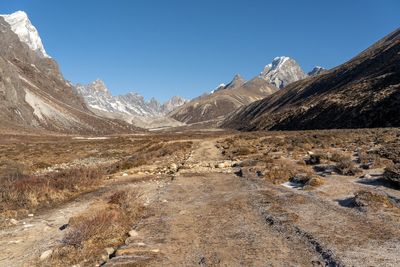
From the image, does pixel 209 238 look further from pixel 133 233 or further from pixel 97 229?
pixel 97 229

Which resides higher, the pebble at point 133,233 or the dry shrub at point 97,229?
the dry shrub at point 97,229

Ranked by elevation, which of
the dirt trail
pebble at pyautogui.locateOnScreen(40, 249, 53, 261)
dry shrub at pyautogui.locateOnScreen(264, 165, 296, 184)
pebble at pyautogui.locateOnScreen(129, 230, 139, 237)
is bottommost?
the dirt trail

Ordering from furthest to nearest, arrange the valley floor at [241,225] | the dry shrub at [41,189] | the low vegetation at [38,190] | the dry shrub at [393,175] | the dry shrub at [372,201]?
the dry shrub at [393,175] → the dry shrub at [41,189] → the low vegetation at [38,190] → the dry shrub at [372,201] → the valley floor at [241,225]

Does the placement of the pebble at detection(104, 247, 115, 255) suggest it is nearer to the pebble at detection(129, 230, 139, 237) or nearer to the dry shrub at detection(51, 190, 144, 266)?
the dry shrub at detection(51, 190, 144, 266)

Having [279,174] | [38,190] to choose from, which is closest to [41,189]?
[38,190]

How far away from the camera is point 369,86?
92625 mm

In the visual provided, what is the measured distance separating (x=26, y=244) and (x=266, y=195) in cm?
964

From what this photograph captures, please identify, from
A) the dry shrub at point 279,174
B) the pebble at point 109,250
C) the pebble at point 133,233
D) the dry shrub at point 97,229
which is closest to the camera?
the pebble at point 109,250

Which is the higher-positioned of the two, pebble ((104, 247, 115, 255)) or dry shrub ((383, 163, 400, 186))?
dry shrub ((383, 163, 400, 186))

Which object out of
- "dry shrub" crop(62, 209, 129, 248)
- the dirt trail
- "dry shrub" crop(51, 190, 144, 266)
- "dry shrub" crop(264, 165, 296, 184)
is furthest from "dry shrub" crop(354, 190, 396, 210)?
"dry shrub" crop(62, 209, 129, 248)

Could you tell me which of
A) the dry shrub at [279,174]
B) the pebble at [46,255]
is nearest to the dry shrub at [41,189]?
the pebble at [46,255]

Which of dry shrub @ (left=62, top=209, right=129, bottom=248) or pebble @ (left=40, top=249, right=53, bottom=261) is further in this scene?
dry shrub @ (left=62, top=209, right=129, bottom=248)

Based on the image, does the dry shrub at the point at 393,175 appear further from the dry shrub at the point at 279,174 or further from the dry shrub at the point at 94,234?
the dry shrub at the point at 94,234

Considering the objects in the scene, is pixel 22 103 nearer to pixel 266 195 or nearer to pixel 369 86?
pixel 369 86
